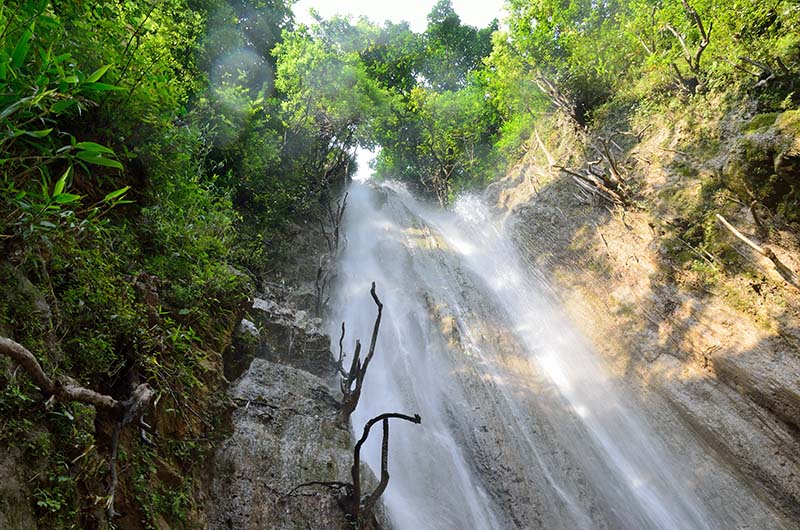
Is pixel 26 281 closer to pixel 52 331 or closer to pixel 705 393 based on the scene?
pixel 52 331

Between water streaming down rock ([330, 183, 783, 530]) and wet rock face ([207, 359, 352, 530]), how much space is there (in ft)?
5.47

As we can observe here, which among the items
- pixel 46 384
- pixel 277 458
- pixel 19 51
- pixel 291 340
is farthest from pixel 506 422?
pixel 19 51

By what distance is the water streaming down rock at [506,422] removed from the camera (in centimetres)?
716

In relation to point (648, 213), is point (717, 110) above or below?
above

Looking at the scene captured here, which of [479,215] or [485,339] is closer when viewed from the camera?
[485,339]

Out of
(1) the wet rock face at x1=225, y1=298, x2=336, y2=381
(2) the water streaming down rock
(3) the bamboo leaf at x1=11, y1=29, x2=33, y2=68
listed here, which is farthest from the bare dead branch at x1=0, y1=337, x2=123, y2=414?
(2) the water streaming down rock

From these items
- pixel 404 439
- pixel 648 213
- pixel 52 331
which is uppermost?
pixel 648 213

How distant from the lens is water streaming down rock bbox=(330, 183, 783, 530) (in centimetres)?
716

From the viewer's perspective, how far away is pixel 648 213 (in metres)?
10.0

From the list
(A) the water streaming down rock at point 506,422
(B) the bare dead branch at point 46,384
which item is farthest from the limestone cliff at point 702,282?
(B) the bare dead branch at point 46,384

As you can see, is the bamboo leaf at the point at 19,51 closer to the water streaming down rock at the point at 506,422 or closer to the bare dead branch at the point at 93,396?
the bare dead branch at the point at 93,396

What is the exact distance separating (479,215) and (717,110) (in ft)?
30.7

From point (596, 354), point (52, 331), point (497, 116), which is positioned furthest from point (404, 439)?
point (497, 116)

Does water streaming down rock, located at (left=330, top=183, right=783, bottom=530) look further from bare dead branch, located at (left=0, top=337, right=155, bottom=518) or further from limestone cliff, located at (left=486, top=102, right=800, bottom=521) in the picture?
bare dead branch, located at (left=0, top=337, right=155, bottom=518)
